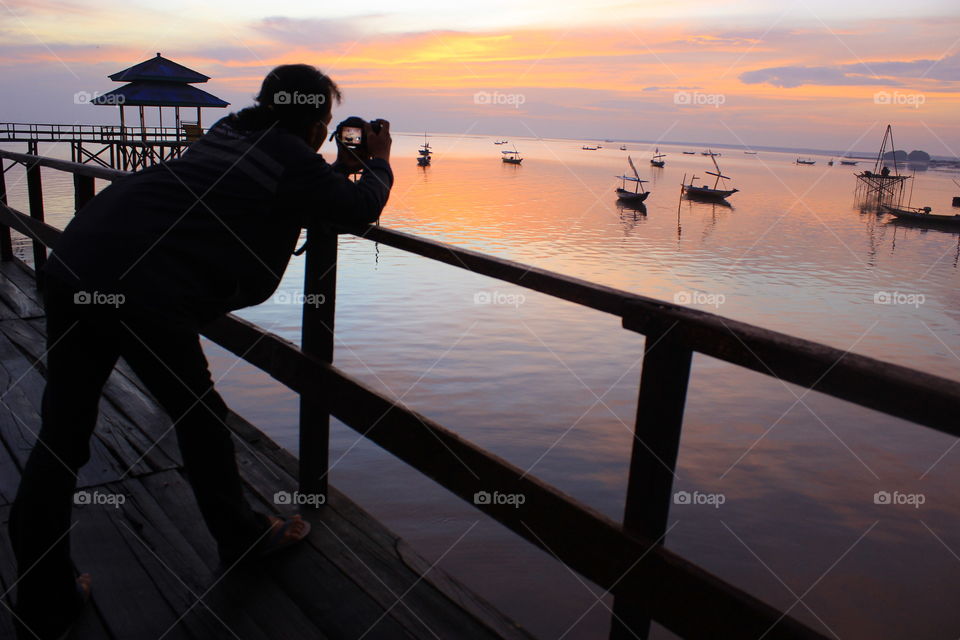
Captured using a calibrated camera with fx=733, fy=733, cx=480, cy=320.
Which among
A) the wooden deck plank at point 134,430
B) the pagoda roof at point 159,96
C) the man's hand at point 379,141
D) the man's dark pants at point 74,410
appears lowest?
the wooden deck plank at point 134,430

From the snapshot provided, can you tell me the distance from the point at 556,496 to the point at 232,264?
950mm

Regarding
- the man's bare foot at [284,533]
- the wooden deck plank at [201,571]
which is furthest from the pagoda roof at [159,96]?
the man's bare foot at [284,533]

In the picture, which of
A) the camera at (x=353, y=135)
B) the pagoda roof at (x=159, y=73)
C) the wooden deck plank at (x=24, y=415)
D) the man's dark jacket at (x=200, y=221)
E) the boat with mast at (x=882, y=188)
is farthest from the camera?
the boat with mast at (x=882, y=188)

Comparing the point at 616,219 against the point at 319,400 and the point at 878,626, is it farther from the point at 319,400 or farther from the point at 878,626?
the point at 319,400

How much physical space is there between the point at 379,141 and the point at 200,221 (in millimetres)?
571

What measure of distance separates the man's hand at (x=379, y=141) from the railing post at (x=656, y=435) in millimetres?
991

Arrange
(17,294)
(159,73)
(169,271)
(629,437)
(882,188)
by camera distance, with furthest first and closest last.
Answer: (882,188) < (159,73) < (629,437) < (17,294) < (169,271)

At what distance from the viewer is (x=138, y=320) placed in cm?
172

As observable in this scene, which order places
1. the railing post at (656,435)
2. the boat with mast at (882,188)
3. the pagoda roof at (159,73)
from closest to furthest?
the railing post at (656,435) < the pagoda roof at (159,73) < the boat with mast at (882,188)

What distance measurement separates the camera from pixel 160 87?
77.2ft

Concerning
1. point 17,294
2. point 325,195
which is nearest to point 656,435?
point 325,195

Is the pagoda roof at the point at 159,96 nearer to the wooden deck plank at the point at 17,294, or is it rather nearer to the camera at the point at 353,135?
the wooden deck plank at the point at 17,294

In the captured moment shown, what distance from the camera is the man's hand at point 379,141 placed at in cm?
205

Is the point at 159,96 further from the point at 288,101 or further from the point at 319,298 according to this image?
the point at 288,101
